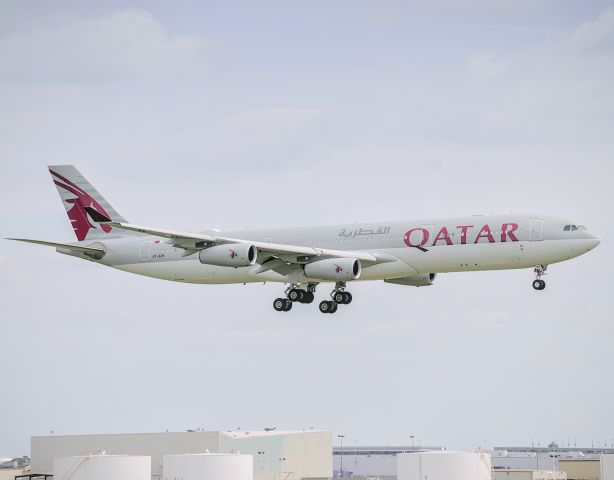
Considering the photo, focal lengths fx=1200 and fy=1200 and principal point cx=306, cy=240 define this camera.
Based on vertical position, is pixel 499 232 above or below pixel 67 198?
below

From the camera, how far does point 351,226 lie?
87.3 m

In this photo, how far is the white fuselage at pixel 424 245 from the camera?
7944cm

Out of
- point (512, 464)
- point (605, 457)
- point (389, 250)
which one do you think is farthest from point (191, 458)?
point (512, 464)

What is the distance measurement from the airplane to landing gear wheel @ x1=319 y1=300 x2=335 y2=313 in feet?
0.25

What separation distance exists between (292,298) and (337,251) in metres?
6.69

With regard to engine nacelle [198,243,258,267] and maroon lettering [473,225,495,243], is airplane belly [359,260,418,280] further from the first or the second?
engine nacelle [198,243,258,267]

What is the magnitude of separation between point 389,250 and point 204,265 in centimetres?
1493

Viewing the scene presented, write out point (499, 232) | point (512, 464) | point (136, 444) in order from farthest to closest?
point (512, 464)
point (136, 444)
point (499, 232)

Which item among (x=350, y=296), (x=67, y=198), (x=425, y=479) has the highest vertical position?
(x=67, y=198)

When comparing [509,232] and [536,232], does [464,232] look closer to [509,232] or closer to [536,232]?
[509,232]

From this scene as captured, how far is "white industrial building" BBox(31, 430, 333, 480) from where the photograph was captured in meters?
93.5

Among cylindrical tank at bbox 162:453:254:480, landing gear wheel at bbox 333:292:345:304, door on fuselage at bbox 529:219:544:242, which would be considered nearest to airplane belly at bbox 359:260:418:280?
landing gear wheel at bbox 333:292:345:304

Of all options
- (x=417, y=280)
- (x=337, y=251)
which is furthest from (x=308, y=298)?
(x=417, y=280)

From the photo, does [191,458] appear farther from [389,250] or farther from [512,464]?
[512,464]
